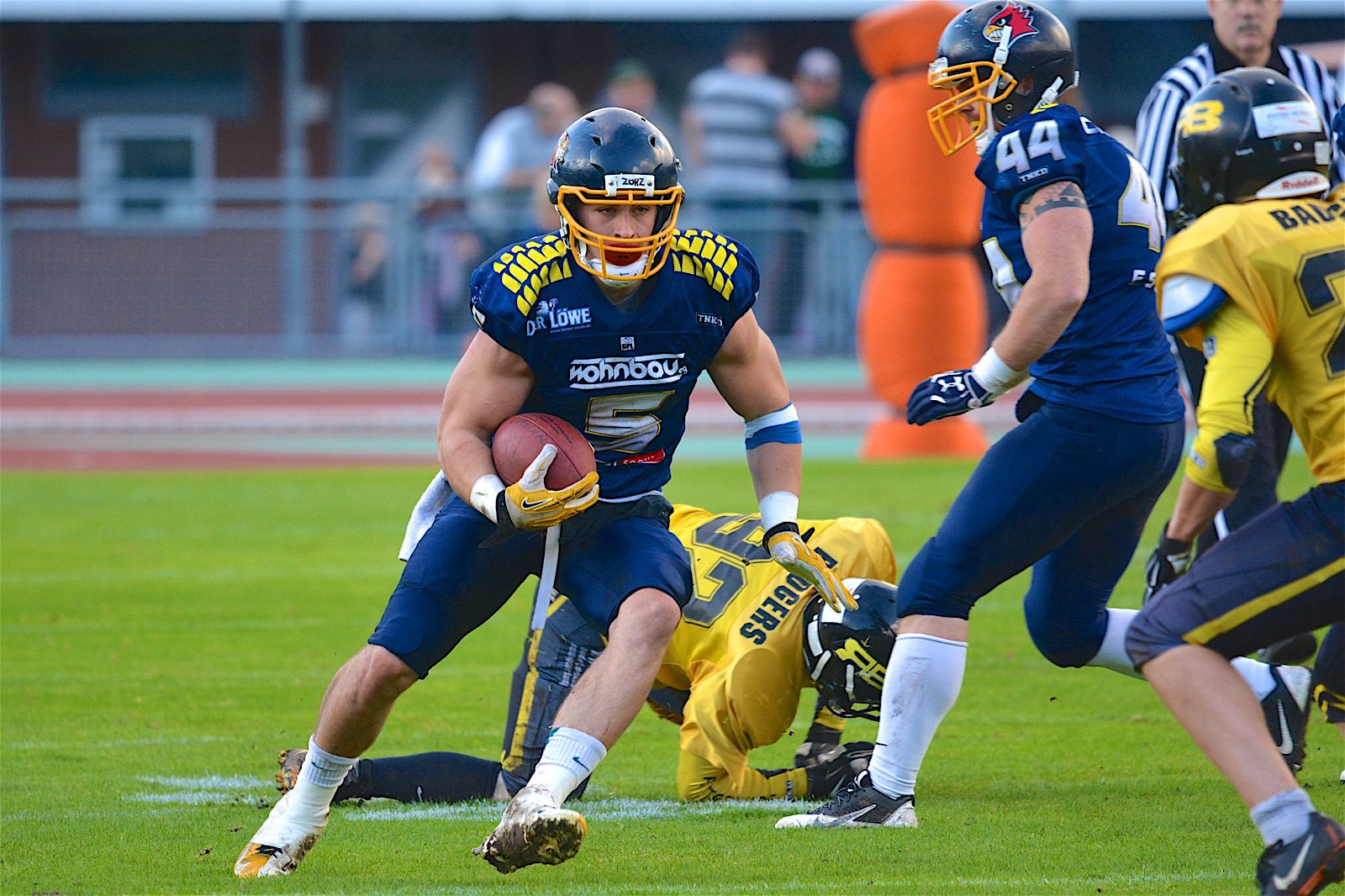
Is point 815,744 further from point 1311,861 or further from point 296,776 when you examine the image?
point 1311,861

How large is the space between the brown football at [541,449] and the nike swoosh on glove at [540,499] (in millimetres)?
26

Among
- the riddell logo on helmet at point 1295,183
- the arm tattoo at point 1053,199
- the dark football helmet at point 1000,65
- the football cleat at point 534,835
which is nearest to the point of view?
the football cleat at point 534,835

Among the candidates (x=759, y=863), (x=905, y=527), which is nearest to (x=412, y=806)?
(x=759, y=863)

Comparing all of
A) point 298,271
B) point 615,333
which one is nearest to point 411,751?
point 615,333

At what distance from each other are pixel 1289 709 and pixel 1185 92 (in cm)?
217

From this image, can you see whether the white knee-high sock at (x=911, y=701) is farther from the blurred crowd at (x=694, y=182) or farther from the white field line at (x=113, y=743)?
the blurred crowd at (x=694, y=182)

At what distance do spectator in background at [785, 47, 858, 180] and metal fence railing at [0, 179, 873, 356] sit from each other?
0.52 feet

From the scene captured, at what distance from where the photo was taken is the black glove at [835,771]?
4469mm

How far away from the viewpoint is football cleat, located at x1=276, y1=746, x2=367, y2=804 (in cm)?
429

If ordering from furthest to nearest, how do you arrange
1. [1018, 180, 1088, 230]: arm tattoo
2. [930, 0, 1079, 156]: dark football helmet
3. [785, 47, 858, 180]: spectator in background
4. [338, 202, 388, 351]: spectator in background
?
[338, 202, 388, 351]: spectator in background < [785, 47, 858, 180]: spectator in background < [930, 0, 1079, 156]: dark football helmet < [1018, 180, 1088, 230]: arm tattoo

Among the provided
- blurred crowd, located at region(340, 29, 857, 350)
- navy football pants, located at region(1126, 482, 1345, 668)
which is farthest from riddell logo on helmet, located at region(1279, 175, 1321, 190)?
blurred crowd, located at region(340, 29, 857, 350)

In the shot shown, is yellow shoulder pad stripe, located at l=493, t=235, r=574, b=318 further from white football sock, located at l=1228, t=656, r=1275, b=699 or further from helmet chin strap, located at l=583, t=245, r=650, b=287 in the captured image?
white football sock, located at l=1228, t=656, r=1275, b=699

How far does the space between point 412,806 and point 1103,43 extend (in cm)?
1708

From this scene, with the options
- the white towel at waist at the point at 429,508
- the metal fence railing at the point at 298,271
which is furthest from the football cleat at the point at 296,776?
the metal fence railing at the point at 298,271
